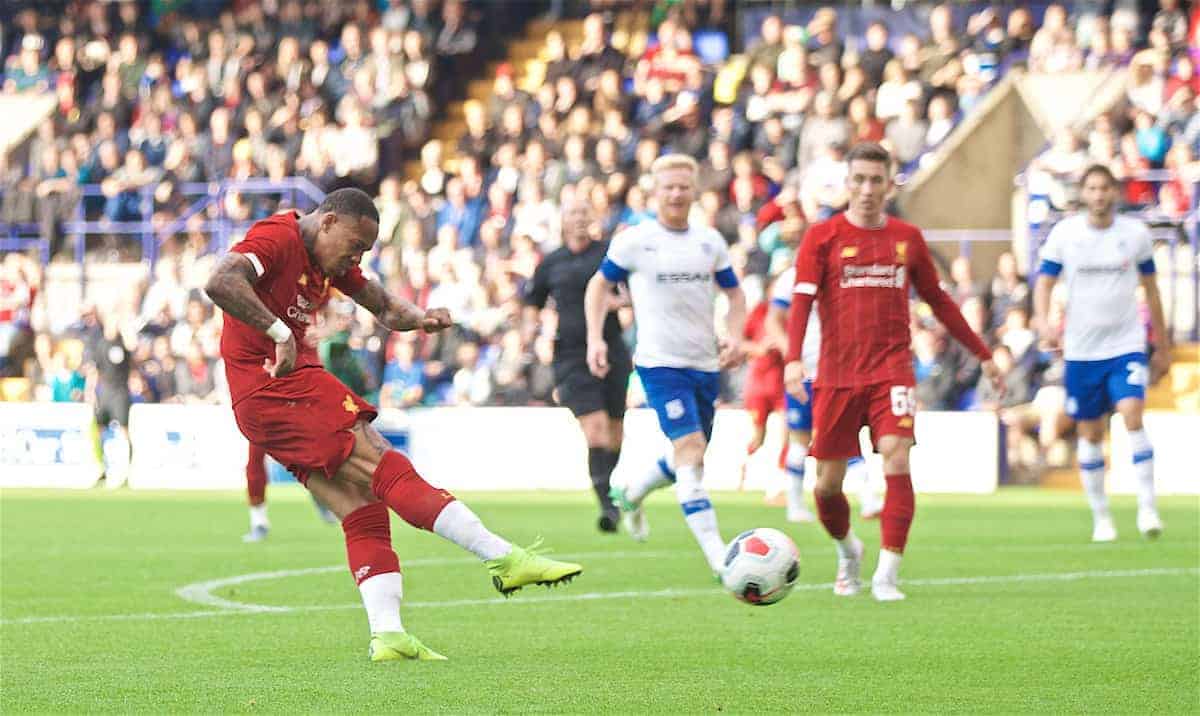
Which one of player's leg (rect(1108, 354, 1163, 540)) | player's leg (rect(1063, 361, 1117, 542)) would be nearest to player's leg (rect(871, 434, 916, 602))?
player's leg (rect(1108, 354, 1163, 540))

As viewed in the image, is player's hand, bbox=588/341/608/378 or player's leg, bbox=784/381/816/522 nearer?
player's hand, bbox=588/341/608/378

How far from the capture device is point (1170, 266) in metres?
23.2

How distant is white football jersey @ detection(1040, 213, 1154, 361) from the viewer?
14.3 m

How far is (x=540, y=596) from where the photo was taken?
1105 centimetres

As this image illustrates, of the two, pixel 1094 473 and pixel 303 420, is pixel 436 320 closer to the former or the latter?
pixel 303 420

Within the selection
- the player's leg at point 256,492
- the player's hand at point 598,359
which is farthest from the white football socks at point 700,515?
the player's leg at point 256,492

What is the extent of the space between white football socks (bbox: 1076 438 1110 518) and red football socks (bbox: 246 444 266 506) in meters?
5.73

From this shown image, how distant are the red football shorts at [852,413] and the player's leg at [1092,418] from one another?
4321mm

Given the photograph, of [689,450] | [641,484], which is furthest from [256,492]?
[689,450]

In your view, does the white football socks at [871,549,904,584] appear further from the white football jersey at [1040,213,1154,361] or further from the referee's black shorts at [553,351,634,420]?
the referee's black shorts at [553,351,634,420]

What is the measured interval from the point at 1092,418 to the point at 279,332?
8179 mm

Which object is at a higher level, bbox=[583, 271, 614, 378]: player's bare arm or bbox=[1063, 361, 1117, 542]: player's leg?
bbox=[583, 271, 614, 378]: player's bare arm

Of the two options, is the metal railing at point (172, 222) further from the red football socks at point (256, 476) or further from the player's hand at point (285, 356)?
the player's hand at point (285, 356)

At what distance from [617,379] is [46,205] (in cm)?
A: 1863
